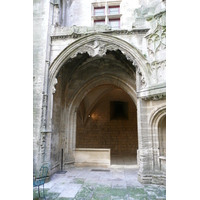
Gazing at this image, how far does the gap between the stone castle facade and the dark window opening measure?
5403 mm

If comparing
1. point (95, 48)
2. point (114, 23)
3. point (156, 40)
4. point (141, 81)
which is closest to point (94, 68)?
point (95, 48)

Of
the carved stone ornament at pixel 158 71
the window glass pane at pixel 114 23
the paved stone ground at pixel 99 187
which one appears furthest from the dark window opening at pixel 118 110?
the carved stone ornament at pixel 158 71

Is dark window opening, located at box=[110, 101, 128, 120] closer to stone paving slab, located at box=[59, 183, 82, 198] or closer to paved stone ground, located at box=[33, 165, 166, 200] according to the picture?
paved stone ground, located at box=[33, 165, 166, 200]

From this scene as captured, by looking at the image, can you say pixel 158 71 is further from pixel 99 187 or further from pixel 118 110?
pixel 118 110

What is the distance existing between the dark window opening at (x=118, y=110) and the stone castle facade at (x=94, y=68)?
5.40 metres

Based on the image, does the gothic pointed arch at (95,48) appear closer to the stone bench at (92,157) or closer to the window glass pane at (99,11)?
the window glass pane at (99,11)

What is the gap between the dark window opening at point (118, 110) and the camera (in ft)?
40.4

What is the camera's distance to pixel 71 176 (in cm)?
542

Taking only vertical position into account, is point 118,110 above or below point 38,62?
below

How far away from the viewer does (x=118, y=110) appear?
12719 mm

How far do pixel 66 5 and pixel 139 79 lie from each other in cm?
518

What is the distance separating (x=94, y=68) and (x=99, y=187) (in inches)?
199
